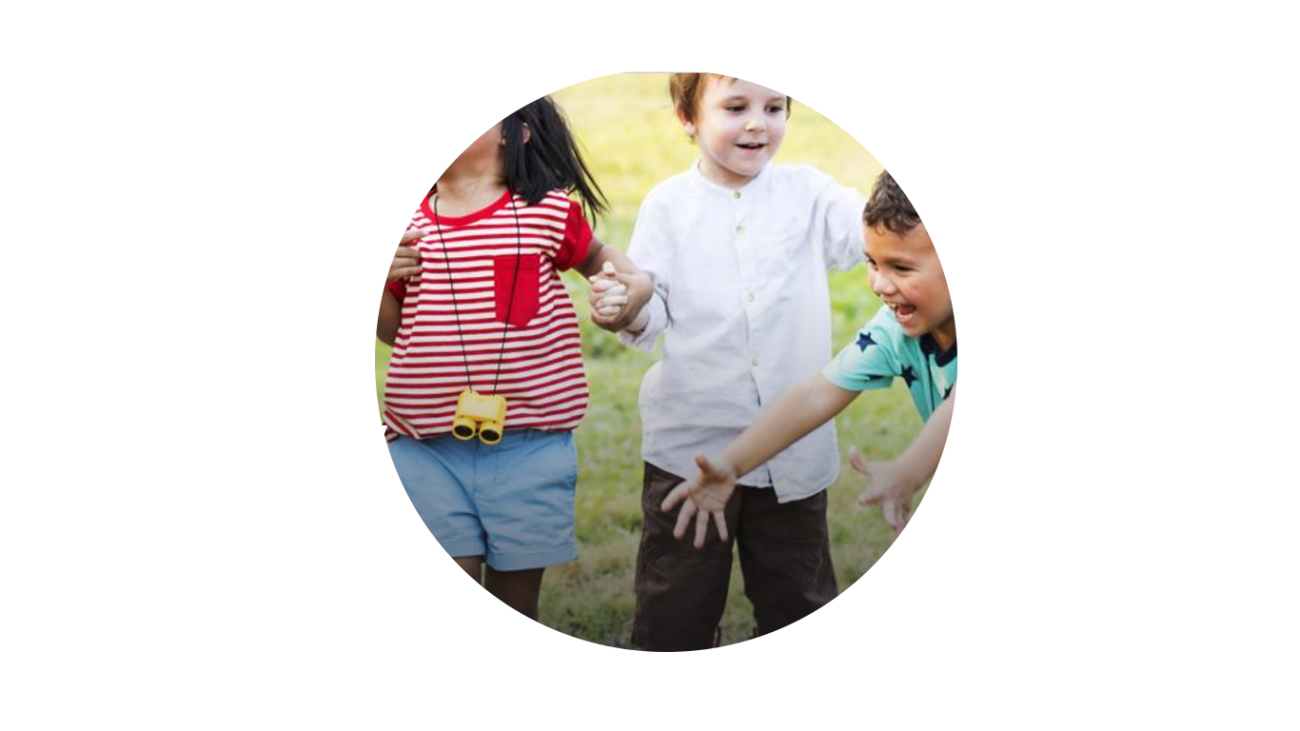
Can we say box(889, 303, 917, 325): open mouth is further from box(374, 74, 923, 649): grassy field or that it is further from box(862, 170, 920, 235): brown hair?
box(862, 170, 920, 235): brown hair

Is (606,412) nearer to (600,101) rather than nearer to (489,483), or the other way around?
(489,483)

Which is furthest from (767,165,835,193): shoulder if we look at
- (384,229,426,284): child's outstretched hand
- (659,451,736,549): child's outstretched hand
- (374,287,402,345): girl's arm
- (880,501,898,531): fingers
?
(374,287,402,345): girl's arm

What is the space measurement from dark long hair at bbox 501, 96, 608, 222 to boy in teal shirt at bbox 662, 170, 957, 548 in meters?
0.71

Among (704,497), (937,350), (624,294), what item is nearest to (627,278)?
(624,294)

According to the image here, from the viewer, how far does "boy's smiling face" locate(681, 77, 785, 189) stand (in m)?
4.39

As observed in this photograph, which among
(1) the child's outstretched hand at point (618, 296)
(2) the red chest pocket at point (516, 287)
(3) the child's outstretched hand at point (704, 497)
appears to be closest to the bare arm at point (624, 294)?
(1) the child's outstretched hand at point (618, 296)

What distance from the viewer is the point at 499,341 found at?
14.4 feet

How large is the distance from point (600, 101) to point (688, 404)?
83 cm

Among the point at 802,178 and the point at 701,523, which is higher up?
the point at 802,178

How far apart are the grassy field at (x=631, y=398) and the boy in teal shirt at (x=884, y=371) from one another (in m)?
0.04

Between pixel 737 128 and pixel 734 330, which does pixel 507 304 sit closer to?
pixel 734 330

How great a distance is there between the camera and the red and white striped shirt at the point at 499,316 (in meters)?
4.39

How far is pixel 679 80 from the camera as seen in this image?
4438 mm

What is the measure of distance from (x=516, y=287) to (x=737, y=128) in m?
0.70
